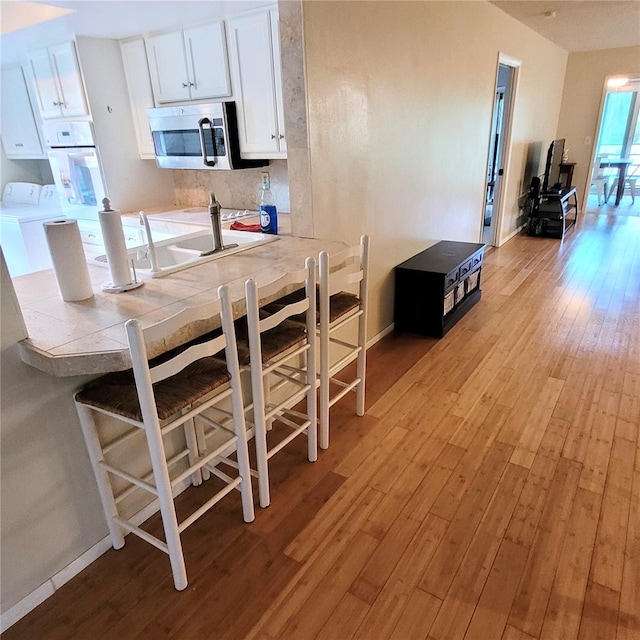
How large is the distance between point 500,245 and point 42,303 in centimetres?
567

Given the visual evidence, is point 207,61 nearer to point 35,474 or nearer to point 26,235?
point 26,235

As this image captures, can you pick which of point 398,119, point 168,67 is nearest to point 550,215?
point 398,119

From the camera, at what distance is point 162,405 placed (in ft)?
4.58

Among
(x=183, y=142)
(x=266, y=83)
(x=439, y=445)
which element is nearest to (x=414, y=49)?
(x=266, y=83)

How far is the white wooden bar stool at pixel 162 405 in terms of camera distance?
50.5 inches

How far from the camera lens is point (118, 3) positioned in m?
2.38

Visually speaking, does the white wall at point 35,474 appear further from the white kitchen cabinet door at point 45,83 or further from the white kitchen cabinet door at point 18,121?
the white kitchen cabinet door at point 18,121

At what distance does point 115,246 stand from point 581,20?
5.79 m

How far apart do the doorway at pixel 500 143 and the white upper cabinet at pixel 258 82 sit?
3.11 metres

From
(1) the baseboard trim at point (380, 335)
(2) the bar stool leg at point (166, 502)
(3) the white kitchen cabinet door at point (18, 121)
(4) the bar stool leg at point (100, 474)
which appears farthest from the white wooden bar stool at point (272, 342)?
(3) the white kitchen cabinet door at point (18, 121)

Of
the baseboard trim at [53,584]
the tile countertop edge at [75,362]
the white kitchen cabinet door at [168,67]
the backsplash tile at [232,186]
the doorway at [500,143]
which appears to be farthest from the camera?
the doorway at [500,143]

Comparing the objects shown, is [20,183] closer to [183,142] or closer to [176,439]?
[183,142]

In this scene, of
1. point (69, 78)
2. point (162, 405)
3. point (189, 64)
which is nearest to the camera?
point (162, 405)

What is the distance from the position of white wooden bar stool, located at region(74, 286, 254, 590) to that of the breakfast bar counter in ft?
0.38
